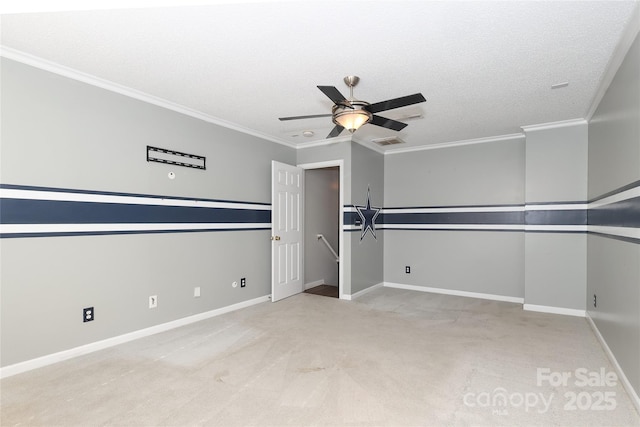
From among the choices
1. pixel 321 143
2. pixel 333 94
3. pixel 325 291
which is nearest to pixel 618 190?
pixel 333 94

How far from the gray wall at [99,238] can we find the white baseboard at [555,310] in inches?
160

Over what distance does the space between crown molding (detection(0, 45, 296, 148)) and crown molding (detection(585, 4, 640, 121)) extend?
3961mm

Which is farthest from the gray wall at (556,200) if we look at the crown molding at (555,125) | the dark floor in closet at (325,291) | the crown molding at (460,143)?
the dark floor in closet at (325,291)

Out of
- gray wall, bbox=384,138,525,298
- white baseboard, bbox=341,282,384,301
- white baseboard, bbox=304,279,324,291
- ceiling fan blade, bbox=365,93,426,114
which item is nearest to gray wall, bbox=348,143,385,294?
white baseboard, bbox=341,282,384,301

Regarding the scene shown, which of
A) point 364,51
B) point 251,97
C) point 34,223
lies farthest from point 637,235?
point 34,223

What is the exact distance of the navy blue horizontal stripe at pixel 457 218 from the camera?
517 centimetres

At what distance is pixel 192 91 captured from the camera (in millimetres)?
3420

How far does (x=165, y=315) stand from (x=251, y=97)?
2594 millimetres

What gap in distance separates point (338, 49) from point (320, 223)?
4140 mm

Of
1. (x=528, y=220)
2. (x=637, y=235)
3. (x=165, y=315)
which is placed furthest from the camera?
(x=528, y=220)

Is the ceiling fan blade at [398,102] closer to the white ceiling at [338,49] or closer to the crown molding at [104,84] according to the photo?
the white ceiling at [338,49]

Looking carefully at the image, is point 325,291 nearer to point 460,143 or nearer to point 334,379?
point 334,379

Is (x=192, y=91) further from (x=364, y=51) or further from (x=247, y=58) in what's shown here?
(x=364, y=51)

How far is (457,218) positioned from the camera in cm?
560
